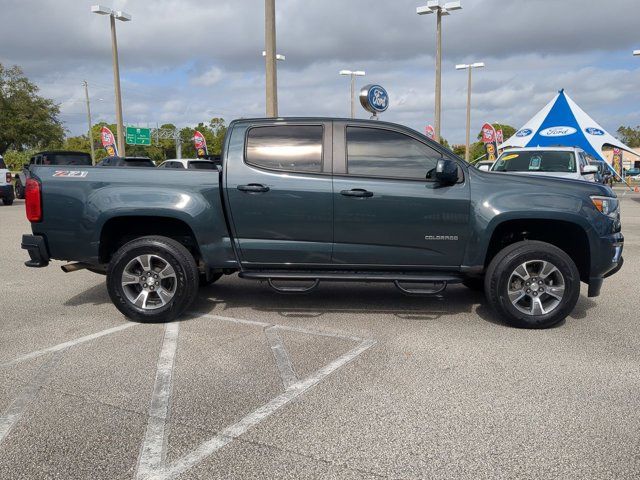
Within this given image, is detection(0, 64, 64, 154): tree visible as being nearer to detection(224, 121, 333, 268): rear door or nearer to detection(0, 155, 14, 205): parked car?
detection(0, 155, 14, 205): parked car

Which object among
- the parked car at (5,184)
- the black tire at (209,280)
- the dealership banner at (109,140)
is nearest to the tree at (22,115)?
the dealership banner at (109,140)

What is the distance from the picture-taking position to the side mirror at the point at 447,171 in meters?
4.69

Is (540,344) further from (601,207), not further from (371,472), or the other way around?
(371,472)

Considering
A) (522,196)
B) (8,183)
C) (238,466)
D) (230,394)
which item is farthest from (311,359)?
(8,183)

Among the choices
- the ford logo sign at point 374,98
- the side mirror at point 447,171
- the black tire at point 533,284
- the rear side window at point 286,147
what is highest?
the ford logo sign at point 374,98

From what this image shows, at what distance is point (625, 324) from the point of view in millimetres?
5129

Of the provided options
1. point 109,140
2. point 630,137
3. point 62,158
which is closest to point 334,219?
point 62,158

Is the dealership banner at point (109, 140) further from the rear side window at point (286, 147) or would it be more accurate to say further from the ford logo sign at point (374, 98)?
the rear side window at point (286, 147)

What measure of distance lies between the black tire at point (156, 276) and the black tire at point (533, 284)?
282 cm

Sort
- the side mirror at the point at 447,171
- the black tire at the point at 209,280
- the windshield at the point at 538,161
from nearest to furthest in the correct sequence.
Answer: the side mirror at the point at 447,171 → the black tire at the point at 209,280 → the windshield at the point at 538,161

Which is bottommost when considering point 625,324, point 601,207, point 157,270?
point 625,324

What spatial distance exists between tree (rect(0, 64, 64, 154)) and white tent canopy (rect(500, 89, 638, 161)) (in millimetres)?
34042

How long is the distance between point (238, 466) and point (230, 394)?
87 cm

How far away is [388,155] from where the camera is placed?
5027 millimetres
